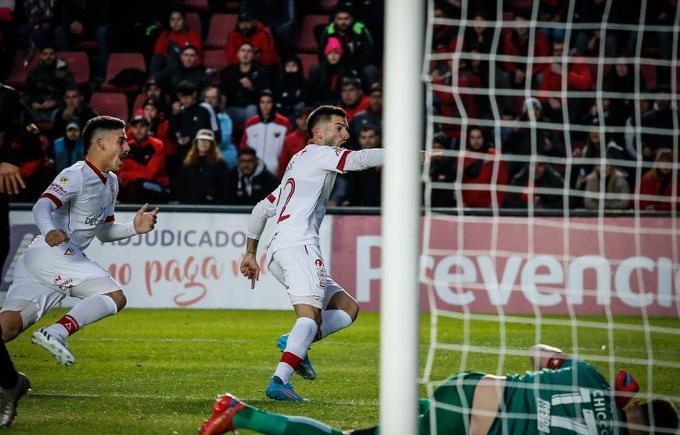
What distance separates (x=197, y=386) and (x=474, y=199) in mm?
6845

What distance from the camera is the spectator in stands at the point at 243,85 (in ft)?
51.8

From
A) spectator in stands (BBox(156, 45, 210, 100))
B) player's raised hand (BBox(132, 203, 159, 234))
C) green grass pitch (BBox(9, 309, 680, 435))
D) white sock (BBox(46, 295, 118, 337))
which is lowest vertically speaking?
green grass pitch (BBox(9, 309, 680, 435))

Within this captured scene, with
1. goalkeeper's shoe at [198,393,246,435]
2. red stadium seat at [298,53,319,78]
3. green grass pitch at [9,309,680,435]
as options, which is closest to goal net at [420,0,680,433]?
green grass pitch at [9,309,680,435]

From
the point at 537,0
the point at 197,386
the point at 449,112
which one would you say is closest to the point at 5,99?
the point at 197,386

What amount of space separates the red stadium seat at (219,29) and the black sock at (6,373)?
11.9 m

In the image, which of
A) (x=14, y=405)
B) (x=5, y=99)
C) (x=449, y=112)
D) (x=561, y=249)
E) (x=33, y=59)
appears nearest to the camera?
(x=14, y=405)

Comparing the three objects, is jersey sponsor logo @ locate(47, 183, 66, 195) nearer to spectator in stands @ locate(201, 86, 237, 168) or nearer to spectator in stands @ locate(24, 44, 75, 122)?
spectator in stands @ locate(201, 86, 237, 168)

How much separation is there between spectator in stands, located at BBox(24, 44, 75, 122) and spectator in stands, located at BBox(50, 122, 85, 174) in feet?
3.89

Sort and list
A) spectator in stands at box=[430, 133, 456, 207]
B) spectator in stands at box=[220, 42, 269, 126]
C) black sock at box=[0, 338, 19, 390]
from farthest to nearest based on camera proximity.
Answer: spectator in stands at box=[220, 42, 269, 126] < spectator in stands at box=[430, 133, 456, 207] < black sock at box=[0, 338, 19, 390]

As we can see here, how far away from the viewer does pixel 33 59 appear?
16.8m

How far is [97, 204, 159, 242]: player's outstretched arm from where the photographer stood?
8.15 m

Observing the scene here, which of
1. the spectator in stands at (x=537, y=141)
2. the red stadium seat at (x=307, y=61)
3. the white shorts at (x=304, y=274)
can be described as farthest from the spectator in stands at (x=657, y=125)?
the white shorts at (x=304, y=274)

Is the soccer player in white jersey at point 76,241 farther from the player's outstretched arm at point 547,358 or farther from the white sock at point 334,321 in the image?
the player's outstretched arm at point 547,358

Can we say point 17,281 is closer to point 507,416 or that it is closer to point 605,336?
point 507,416
